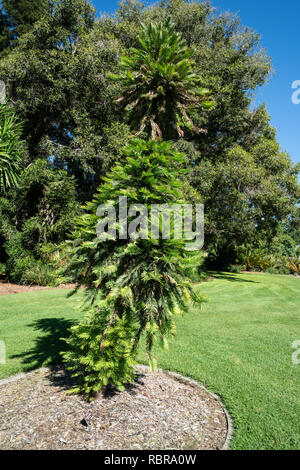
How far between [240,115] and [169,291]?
1868cm

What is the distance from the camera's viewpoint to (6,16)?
77.4 ft

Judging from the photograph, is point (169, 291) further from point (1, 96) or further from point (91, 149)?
point (1, 96)

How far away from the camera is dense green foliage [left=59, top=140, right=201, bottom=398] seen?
304 cm

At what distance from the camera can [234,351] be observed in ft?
19.7

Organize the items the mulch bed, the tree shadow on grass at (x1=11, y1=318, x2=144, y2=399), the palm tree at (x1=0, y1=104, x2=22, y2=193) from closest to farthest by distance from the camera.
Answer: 1. the mulch bed
2. the tree shadow on grass at (x1=11, y1=318, x2=144, y2=399)
3. the palm tree at (x1=0, y1=104, x2=22, y2=193)

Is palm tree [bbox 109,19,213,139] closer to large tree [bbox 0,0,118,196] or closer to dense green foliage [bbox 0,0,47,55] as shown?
large tree [bbox 0,0,118,196]

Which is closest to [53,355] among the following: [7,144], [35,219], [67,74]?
[7,144]

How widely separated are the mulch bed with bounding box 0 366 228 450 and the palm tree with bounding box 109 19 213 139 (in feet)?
10.9

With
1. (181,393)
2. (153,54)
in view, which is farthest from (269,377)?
(153,54)

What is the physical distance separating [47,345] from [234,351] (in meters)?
3.96

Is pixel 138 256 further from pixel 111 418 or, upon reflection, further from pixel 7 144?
pixel 7 144

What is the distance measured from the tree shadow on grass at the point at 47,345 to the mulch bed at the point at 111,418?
0.81 m

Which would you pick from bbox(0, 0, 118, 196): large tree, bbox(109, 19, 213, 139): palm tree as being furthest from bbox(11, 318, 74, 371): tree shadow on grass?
bbox(0, 0, 118, 196): large tree

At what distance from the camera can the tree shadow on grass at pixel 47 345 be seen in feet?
16.9
